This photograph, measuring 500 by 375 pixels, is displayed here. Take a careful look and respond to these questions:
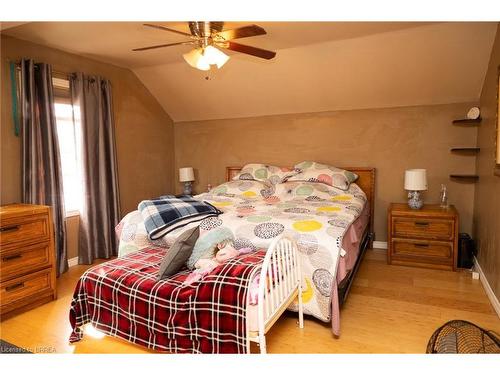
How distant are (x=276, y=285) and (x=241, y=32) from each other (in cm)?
167

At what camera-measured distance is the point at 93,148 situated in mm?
3590

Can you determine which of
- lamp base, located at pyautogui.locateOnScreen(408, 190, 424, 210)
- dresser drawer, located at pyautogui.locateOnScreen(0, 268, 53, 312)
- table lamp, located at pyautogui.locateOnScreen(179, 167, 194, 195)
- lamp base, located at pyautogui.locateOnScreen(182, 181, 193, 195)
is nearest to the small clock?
lamp base, located at pyautogui.locateOnScreen(408, 190, 424, 210)

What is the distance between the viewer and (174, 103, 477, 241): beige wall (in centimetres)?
364

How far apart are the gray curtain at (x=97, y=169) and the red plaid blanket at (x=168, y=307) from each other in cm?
168

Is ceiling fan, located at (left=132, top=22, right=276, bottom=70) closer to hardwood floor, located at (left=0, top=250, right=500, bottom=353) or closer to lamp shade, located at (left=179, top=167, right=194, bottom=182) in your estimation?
hardwood floor, located at (left=0, top=250, right=500, bottom=353)

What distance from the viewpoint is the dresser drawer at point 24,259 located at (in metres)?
2.35

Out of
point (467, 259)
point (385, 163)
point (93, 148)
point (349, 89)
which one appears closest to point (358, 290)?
point (467, 259)

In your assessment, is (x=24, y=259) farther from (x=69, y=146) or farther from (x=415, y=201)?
(x=415, y=201)

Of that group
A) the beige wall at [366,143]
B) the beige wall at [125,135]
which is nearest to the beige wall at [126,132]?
the beige wall at [125,135]

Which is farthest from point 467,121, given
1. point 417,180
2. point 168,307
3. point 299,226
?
point 168,307

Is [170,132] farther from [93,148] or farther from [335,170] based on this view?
[335,170]

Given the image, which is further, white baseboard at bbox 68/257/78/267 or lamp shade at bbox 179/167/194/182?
lamp shade at bbox 179/167/194/182

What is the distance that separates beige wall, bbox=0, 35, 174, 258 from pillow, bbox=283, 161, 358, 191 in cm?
190
